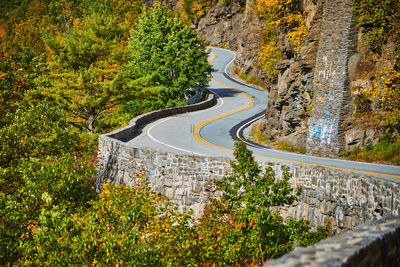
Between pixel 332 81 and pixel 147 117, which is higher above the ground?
pixel 332 81

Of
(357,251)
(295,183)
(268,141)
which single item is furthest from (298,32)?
(357,251)

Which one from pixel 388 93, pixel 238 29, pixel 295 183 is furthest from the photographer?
pixel 238 29

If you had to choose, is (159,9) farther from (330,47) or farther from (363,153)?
(363,153)

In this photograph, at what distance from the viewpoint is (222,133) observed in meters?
27.8

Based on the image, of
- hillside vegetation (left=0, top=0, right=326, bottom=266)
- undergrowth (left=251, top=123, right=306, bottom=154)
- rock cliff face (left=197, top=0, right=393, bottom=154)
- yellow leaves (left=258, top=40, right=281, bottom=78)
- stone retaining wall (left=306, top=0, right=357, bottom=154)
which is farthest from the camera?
yellow leaves (left=258, top=40, right=281, bottom=78)

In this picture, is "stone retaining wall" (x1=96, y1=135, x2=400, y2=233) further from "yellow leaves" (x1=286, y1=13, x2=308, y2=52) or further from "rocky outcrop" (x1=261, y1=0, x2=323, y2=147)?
"yellow leaves" (x1=286, y1=13, x2=308, y2=52)

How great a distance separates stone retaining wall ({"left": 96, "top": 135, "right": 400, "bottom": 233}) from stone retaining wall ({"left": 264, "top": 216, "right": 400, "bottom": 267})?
14.8 ft

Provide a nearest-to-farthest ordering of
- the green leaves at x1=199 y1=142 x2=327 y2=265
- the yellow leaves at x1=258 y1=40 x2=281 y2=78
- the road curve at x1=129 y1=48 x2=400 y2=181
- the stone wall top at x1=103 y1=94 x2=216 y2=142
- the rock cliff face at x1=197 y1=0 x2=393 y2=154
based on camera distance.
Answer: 1. the green leaves at x1=199 y1=142 x2=327 y2=265
2. the road curve at x1=129 y1=48 x2=400 y2=181
3. the rock cliff face at x1=197 y1=0 x2=393 y2=154
4. the stone wall top at x1=103 y1=94 x2=216 y2=142
5. the yellow leaves at x1=258 y1=40 x2=281 y2=78

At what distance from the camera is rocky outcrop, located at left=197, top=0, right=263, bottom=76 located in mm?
52594

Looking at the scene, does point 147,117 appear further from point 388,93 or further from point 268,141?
point 388,93

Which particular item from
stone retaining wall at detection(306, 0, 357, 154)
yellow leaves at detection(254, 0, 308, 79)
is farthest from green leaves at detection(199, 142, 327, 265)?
yellow leaves at detection(254, 0, 308, 79)

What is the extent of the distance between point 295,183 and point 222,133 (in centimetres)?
1637

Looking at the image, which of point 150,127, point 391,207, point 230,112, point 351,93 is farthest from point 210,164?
point 230,112

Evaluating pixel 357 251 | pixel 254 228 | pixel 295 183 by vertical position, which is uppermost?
pixel 357 251
